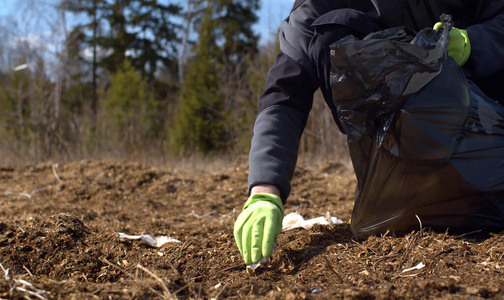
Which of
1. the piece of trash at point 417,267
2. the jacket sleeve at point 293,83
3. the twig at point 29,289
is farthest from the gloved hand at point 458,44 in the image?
the twig at point 29,289

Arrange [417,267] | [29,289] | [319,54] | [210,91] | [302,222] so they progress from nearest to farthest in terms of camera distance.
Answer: [29,289] < [417,267] < [319,54] < [302,222] < [210,91]

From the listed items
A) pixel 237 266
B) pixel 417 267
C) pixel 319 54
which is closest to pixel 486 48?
pixel 319 54

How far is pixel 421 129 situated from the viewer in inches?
53.2

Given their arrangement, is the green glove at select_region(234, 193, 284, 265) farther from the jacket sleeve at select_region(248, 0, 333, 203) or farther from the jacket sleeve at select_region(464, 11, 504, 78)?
the jacket sleeve at select_region(464, 11, 504, 78)

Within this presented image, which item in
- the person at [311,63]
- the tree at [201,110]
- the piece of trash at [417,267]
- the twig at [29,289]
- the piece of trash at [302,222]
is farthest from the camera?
the tree at [201,110]

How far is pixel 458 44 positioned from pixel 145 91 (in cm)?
1745

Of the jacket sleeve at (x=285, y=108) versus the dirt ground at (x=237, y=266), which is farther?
the jacket sleeve at (x=285, y=108)

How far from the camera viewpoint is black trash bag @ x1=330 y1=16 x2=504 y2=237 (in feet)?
4.43

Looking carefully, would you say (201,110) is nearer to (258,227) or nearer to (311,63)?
(311,63)

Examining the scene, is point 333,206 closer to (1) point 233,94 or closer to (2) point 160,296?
(2) point 160,296

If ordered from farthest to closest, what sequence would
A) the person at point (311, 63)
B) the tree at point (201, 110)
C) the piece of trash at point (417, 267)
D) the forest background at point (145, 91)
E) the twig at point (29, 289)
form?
the tree at point (201, 110), the forest background at point (145, 91), the person at point (311, 63), the piece of trash at point (417, 267), the twig at point (29, 289)

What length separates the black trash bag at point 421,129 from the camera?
135cm

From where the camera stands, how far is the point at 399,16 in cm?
161

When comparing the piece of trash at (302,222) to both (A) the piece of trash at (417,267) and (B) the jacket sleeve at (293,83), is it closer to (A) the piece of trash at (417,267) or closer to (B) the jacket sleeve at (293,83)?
(B) the jacket sleeve at (293,83)
